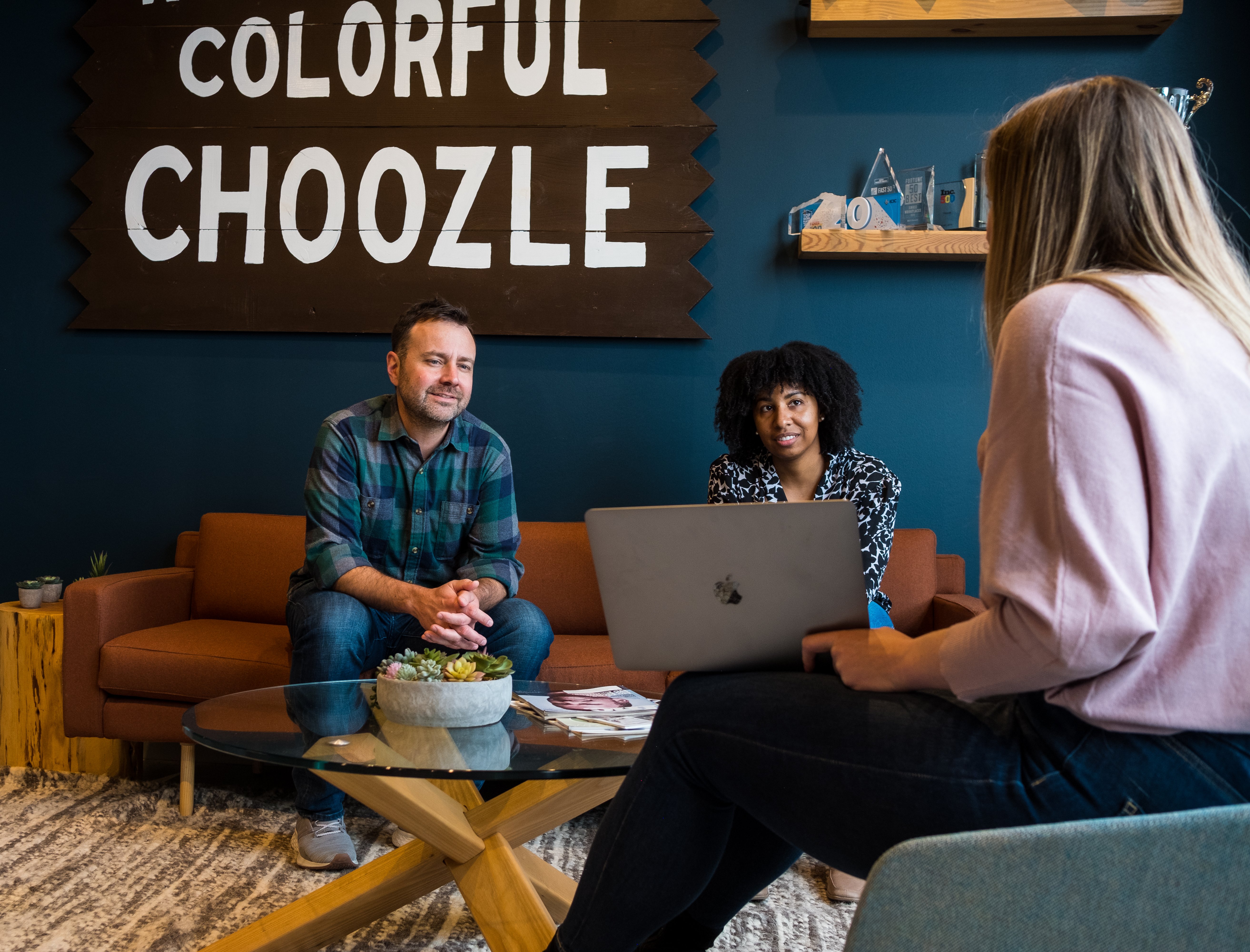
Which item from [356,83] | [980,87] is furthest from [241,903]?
[980,87]

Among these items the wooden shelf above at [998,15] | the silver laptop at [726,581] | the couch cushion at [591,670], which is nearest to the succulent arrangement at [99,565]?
the couch cushion at [591,670]

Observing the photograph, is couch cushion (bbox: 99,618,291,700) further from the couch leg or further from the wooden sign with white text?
the wooden sign with white text

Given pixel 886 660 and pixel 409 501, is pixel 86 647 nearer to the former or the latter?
pixel 409 501

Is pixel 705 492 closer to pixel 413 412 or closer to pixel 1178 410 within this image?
pixel 413 412

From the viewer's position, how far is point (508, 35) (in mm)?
3164

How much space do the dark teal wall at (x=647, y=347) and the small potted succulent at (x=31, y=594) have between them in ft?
1.68

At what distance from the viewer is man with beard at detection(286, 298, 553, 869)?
7.45 feet

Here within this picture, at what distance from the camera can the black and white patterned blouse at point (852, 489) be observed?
245 cm

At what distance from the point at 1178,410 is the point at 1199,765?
301 millimetres

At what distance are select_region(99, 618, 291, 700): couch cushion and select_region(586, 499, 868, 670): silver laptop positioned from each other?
1488 mm

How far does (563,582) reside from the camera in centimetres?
284

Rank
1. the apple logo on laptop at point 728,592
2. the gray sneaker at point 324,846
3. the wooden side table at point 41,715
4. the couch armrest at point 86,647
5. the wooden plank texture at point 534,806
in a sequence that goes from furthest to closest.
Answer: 1. the wooden side table at point 41,715
2. the couch armrest at point 86,647
3. the gray sneaker at point 324,846
4. the wooden plank texture at point 534,806
5. the apple logo on laptop at point 728,592

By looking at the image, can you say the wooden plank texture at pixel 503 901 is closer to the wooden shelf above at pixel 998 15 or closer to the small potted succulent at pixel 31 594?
the small potted succulent at pixel 31 594

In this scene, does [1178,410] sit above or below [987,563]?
above
